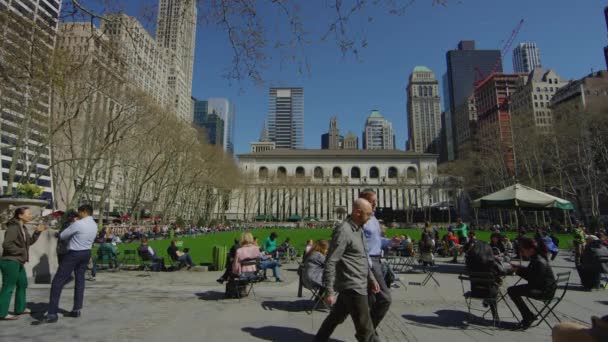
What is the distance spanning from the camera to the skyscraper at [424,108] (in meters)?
177

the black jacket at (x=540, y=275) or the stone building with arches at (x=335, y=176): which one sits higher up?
the stone building with arches at (x=335, y=176)

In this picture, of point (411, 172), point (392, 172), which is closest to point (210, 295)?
point (392, 172)

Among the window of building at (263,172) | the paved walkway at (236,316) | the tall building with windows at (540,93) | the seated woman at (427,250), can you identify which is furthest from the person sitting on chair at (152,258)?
the tall building with windows at (540,93)

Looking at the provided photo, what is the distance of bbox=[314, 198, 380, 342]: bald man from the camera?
10.6ft

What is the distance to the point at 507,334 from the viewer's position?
14.3 feet

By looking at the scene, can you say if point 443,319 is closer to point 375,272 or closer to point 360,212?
point 375,272

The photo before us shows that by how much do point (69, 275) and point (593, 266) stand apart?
34.7ft

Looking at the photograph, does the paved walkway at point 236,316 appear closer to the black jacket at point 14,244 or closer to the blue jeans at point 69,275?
the blue jeans at point 69,275

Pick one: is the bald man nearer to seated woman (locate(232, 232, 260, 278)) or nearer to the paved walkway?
the paved walkway

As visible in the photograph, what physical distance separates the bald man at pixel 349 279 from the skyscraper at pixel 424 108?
600ft

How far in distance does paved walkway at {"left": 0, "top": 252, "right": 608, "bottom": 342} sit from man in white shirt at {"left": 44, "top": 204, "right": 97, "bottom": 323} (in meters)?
0.35

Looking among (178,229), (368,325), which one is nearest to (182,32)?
(368,325)

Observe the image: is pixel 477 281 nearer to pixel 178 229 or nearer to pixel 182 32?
pixel 182 32

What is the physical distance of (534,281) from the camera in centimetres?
466
